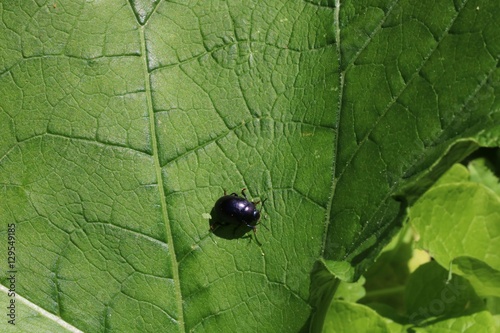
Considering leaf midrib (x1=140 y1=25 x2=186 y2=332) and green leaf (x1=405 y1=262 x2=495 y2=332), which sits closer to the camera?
leaf midrib (x1=140 y1=25 x2=186 y2=332)

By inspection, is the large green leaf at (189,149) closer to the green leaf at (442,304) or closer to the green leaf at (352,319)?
the green leaf at (352,319)

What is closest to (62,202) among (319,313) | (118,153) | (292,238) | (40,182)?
(40,182)

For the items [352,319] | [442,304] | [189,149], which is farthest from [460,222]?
[189,149]

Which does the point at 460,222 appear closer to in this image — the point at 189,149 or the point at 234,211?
the point at 234,211

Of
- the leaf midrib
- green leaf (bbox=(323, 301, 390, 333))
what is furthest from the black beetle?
green leaf (bbox=(323, 301, 390, 333))

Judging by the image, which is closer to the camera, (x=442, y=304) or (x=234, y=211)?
(x=234, y=211)

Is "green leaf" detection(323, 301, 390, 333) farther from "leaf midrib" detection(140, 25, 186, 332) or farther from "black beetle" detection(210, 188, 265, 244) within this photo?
"leaf midrib" detection(140, 25, 186, 332)
